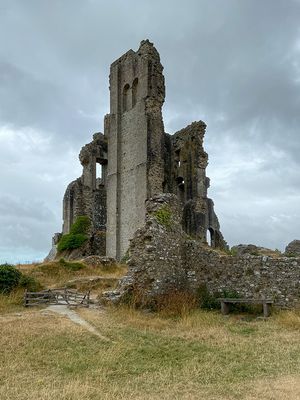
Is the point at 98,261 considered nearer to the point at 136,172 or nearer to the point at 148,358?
the point at 136,172

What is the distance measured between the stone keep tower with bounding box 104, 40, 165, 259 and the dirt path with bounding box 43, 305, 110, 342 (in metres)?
18.5

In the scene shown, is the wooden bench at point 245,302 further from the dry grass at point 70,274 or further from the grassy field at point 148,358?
the dry grass at point 70,274

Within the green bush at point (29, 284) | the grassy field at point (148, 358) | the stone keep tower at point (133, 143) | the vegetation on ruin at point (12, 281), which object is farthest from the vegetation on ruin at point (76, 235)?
the grassy field at point (148, 358)

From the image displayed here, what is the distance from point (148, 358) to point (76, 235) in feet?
90.9

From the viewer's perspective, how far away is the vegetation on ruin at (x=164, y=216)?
15820 millimetres

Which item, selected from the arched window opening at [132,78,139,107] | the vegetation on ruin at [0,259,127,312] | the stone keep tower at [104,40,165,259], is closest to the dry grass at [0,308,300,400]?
the vegetation on ruin at [0,259,127,312]

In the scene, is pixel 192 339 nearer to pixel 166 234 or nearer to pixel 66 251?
pixel 166 234

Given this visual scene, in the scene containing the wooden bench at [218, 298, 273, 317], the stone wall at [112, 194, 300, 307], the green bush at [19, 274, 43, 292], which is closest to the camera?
the wooden bench at [218, 298, 273, 317]

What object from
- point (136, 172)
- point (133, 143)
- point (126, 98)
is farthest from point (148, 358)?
point (126, 98)

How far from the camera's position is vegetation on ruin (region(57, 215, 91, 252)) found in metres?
35.8

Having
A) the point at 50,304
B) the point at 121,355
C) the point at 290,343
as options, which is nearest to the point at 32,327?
the point at 121,355

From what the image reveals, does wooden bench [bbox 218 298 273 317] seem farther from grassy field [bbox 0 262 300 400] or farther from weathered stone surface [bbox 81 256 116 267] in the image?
weathered stone surface [bbox 81 256 116 267]

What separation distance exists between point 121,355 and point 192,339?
227 centimetres

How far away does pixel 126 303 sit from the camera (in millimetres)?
14531
